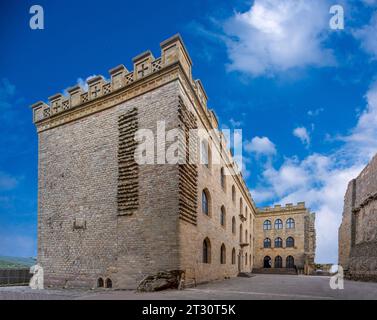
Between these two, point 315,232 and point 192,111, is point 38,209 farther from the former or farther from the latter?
point 315,232

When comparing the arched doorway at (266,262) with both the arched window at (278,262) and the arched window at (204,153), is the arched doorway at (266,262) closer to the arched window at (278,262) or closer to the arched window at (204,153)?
the arched window at (278,262)

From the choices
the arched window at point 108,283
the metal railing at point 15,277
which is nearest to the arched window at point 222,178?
the arched window at point 108,283

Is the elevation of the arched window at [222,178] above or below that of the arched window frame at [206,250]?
above

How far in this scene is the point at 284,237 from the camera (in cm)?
3566

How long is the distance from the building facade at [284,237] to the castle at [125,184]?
67.4 ft

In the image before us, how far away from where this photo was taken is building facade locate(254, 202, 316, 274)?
3431cm

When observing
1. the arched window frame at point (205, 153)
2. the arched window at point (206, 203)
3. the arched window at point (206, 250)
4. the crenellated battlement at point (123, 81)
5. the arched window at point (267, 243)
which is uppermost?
the crenellated battlement at point (123, 81)

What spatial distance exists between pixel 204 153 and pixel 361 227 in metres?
12.3

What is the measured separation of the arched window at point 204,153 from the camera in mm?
14641

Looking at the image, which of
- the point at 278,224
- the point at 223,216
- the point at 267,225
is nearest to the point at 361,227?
the point at 223,216

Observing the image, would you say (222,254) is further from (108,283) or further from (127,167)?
(127,167)

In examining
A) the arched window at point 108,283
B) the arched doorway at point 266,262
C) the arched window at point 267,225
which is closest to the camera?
the arched window at point 108,283

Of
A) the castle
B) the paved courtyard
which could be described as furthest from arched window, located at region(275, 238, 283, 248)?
the paved courtyard

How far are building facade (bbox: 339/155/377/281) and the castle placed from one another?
25.9 ft
